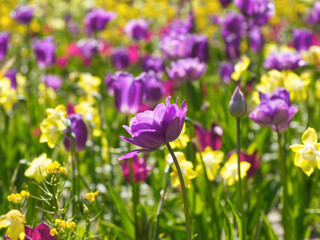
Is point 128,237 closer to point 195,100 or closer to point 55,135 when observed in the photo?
point 55,135

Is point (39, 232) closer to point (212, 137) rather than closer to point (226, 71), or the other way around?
point (212, 137)

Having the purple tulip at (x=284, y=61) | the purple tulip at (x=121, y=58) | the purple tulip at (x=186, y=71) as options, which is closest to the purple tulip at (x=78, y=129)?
the purple tulip at (x=186, y=71)

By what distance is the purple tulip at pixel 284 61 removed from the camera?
8.58 ft

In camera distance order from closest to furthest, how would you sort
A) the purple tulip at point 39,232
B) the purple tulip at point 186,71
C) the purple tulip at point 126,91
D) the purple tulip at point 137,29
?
the purple tulip at point 39,232
the purple tulip at point 126,91
the purple tulip at point 186,71
the purple tulip at point 137,29

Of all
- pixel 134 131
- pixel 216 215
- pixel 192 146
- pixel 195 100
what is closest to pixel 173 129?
pixel 134 131

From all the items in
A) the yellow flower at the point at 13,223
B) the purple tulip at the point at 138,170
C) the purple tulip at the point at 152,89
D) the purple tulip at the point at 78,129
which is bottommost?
the purple tulip at the point at 138,170

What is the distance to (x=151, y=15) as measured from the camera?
753cm

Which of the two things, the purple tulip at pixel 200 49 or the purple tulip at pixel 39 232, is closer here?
the purple tulip at pixel 39 232

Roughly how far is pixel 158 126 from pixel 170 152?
0.25ft

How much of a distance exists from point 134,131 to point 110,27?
6979mm

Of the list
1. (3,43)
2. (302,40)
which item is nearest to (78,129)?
(3,43)

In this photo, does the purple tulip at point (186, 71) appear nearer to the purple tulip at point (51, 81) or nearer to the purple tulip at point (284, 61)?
the purple tulip at point (284, 61)

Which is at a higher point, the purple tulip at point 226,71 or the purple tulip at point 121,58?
the purple tulip at point 121,58

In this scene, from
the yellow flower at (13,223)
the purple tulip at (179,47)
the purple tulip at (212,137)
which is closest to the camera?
the yellow flower at (13,223)
